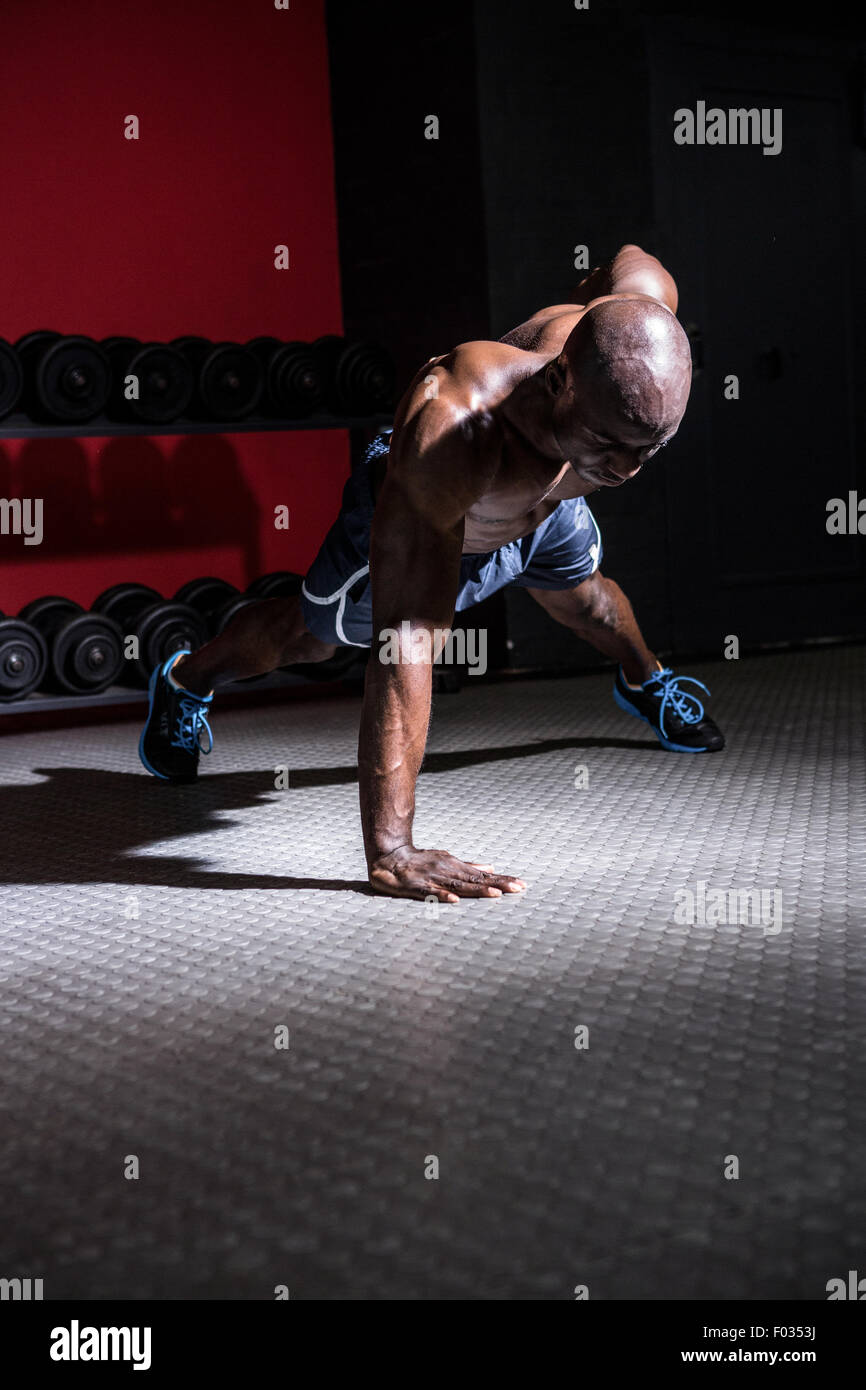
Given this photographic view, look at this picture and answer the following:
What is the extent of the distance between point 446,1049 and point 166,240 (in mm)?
3472

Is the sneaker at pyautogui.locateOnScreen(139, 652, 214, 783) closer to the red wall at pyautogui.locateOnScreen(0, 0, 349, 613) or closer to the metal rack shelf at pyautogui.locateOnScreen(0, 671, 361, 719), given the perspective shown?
the metal rack shelf at pyautogui.locateOnScreen(0, 671, 361, 719)

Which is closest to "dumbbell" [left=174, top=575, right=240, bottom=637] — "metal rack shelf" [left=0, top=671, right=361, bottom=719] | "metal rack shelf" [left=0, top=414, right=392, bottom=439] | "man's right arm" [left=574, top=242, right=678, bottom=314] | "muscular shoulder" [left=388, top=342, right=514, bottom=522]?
"metal rack shelf" [left=0, top=671, right=361, bottom=719]

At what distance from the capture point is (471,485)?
1854 millimetres

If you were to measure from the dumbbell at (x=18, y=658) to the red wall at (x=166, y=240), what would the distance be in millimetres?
443

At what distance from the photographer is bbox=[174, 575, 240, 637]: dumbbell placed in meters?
4.03

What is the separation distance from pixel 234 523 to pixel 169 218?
95 centimetres

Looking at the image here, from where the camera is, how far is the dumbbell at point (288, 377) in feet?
13.0

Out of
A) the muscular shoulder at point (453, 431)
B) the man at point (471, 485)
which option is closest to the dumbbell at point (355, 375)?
the man at point (471, 485)

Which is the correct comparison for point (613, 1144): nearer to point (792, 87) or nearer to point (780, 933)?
point (780, 933)

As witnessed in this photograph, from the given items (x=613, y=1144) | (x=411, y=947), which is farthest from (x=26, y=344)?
(x=613, y=1144)

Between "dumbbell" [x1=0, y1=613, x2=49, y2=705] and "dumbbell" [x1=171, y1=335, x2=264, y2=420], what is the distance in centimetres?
78

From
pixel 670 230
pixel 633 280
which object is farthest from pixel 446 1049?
pixel 670 230

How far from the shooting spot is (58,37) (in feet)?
13.2

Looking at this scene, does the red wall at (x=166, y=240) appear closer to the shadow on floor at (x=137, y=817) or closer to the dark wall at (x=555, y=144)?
the dark wall at (x=555, y=144)
